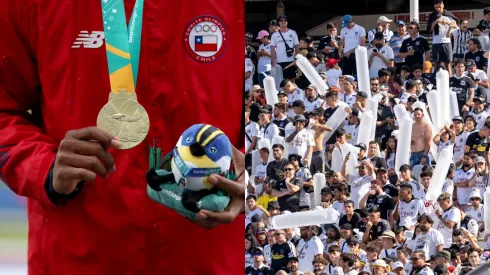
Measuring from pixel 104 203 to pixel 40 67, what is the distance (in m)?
0.13

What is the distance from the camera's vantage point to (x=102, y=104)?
0.75 meters

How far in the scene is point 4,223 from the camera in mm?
811

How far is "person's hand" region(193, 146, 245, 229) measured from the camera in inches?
26.8

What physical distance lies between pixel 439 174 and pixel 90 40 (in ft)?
15.5

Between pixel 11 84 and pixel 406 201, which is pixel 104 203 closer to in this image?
pixel 11 84

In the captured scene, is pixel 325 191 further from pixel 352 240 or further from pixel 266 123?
pixel 352 240

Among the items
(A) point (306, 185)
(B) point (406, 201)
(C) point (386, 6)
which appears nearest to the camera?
(A) point (306, 185)

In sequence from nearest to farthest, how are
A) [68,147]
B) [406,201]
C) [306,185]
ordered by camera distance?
[68,147]
[306,185]
[406,201]

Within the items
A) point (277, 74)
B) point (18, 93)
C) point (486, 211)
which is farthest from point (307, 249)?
point (486, 211)

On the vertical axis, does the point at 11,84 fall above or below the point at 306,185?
above

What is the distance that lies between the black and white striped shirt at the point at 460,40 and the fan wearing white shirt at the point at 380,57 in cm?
47

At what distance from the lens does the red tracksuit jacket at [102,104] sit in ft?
2.47

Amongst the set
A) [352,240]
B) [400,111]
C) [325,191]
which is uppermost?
[325,191]

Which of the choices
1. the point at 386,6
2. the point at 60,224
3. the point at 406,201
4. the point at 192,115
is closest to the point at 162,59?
the point at 192,115
